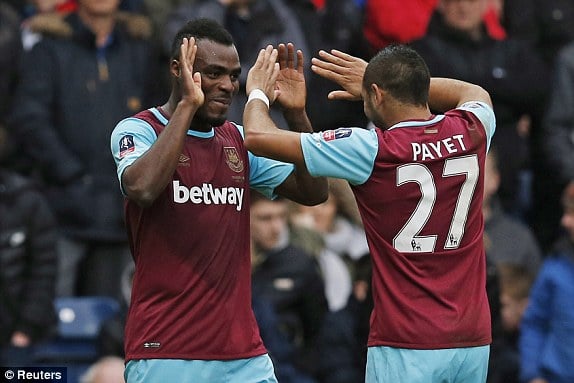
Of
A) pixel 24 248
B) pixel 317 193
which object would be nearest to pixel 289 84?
pixel 317 193

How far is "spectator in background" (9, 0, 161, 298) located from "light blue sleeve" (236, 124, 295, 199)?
12.4 ft

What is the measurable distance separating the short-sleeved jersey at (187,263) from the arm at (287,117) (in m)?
0.29

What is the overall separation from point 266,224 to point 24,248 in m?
1.72

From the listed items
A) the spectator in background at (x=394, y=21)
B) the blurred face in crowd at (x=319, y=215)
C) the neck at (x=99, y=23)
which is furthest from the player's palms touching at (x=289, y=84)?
the spectator in background at (x=394, y=21)

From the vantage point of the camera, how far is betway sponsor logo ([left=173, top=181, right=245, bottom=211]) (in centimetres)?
667

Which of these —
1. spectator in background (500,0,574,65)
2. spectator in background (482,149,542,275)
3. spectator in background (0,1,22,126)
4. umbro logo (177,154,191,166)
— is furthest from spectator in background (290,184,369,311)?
umbro logo (177,154,191,166)

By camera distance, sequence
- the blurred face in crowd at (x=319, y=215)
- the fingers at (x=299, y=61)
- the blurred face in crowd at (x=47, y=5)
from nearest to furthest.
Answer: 1. the fingers at (x=299, y=61)
2. the blurred face in crowd at (x=319, y=215)
3. the blurred face in crowd at (x=47, y=5)

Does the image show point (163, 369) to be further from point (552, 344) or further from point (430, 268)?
point (552, 344)

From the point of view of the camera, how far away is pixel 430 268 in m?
6.73

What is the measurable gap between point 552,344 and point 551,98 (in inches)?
97.8

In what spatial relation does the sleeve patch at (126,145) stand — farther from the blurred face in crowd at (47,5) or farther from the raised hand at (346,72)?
the blurred face in crowd at (47,5)

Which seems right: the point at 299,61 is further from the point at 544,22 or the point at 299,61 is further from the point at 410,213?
the point at 544,22

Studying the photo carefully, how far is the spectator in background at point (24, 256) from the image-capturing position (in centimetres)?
1019

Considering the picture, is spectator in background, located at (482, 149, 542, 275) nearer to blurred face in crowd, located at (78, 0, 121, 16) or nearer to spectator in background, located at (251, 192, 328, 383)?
spectator in background, located at (251, 192, 328, 383)
